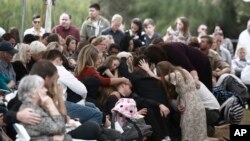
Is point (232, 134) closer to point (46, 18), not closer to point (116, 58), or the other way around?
point (116, 58)

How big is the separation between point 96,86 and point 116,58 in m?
1.07

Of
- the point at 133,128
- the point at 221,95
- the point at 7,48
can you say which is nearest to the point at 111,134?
the point at 133,128

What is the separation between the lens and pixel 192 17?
35.1 metres

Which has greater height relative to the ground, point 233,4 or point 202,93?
point 233,4

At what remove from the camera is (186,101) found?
44.5 ft

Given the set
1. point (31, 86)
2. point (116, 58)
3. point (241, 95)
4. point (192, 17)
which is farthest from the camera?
point (192, 17)

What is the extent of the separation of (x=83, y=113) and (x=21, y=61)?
197 cm

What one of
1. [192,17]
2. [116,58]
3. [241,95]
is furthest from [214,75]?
[192,17]

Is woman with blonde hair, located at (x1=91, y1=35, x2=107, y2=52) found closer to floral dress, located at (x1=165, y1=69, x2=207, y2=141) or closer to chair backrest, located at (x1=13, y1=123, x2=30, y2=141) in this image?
floral dress, located at (x1=165, y1=69, x2=207, y2=141)

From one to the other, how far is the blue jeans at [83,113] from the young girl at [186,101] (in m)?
1.84

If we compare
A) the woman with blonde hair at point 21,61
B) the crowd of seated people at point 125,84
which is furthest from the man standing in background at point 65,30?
the woman with blonde hair at point 21,61

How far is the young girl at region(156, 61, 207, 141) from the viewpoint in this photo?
13.5 metres

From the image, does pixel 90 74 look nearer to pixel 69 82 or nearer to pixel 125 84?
pixel 125 84

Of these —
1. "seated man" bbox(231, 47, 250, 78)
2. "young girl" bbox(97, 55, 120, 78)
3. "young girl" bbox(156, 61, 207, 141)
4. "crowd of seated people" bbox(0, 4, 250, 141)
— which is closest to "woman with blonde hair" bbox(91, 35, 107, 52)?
"crowd of seated people" bbox(0, 4, 250, 141)
